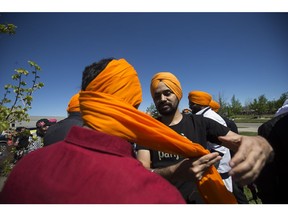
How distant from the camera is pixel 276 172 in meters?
1.30

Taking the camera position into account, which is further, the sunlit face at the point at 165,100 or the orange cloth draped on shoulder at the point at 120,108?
the sunlit face at the point at 165,100

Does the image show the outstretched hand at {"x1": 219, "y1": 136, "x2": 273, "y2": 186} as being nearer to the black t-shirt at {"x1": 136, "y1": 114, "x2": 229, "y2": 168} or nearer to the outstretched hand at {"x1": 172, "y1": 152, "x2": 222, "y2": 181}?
the outstretched hand at {"x1": 172, "y1": 152, "x2": 222, "y2": 181}

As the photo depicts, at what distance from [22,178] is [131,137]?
0.60m

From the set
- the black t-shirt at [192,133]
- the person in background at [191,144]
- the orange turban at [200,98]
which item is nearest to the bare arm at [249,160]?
the person in background at [191,144]

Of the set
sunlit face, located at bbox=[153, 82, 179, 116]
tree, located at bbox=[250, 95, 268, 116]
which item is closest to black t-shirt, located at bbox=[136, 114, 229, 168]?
sunlit face, located at bbox=[153, 82, 179, 116]

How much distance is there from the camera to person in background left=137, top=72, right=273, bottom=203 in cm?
96

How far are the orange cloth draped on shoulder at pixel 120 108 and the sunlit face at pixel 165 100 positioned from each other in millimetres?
1316

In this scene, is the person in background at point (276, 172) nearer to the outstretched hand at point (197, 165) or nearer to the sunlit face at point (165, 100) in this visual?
the outstretched hand at point (197, 165)

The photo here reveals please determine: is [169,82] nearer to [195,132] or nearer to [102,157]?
[195,132]

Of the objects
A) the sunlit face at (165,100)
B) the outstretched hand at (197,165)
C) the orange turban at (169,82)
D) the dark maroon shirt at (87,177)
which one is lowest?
the outstretched hand at (197,165)

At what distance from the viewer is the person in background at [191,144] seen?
0.96m

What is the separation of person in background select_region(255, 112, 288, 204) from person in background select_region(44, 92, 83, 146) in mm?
2640
